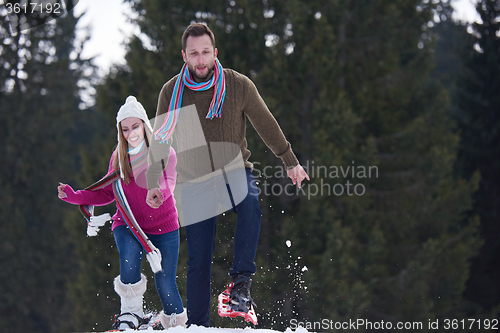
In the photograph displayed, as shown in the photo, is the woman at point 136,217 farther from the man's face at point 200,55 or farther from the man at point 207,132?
the man's face at point 200,55

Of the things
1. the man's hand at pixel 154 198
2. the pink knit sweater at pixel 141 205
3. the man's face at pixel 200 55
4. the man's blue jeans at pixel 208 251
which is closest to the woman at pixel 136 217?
the pink knit sweater at pixel 141 205

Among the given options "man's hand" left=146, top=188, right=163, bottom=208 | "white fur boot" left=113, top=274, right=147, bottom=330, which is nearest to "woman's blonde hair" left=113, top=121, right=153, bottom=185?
"man's hand" left=146, top=188, right=163, bottom=208

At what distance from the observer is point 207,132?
3.82 m

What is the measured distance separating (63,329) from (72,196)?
17.3 m

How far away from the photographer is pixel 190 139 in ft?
12.6

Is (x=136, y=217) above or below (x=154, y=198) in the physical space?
below

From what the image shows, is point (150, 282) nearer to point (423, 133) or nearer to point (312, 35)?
point (312, 35)

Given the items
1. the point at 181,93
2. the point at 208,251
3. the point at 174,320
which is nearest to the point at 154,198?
the point at 208,251

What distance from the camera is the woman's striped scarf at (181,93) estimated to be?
3785 mm

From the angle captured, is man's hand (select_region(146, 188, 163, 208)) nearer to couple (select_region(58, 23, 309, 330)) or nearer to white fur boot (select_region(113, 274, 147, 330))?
couple (select_region(58, 23, 309, 330))

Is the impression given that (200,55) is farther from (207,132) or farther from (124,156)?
(124,156)

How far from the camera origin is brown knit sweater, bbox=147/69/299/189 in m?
3.83

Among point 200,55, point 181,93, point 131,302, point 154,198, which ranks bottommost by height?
point 131,302

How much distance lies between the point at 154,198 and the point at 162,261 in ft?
2.02
